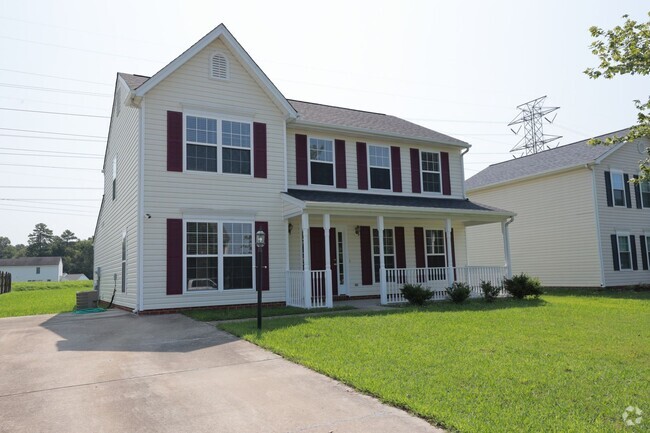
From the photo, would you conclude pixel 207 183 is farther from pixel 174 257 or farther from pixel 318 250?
pixel 318 250

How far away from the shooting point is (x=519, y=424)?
13.3 feet

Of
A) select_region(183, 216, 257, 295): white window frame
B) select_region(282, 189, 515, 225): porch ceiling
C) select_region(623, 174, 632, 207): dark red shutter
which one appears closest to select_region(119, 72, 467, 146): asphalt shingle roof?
select_region(282, 189, 515, 225): porch ceiling

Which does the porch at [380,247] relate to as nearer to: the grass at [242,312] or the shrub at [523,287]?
the grass at [242,312]

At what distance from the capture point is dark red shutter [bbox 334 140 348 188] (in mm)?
15562

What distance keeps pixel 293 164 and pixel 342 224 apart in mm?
2688

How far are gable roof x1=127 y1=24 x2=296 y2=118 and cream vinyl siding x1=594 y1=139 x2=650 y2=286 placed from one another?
14.4m

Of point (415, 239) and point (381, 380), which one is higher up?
point (415, 239)

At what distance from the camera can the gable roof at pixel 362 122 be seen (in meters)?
15.6

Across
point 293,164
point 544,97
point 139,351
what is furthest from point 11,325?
point 544,97

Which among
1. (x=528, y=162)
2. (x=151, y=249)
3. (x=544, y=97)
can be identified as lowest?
(x=151, y=249)

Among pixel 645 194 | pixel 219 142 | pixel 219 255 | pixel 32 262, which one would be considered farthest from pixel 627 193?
pixel 32 262

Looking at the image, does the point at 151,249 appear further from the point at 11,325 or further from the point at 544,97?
the point at 544,97

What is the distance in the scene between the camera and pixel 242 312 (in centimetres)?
1159

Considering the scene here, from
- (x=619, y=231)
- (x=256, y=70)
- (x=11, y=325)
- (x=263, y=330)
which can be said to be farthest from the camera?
(x=619, y=231)
